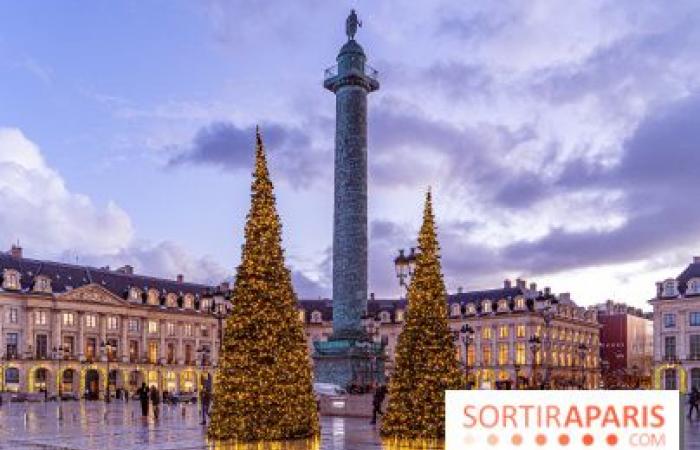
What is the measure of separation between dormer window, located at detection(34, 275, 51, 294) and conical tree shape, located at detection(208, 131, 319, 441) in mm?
69093

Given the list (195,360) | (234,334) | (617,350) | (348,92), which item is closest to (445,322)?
(234,334)

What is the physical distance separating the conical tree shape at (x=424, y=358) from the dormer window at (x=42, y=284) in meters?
70.4

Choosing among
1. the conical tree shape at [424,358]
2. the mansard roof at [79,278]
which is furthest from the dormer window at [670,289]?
the conical tree shape at [424,358]

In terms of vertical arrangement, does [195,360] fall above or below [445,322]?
below

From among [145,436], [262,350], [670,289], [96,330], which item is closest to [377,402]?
[145,436]

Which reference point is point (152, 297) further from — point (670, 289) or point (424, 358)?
point (424, 358)

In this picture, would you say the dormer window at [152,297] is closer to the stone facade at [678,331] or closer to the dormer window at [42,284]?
the dormer window at [42,284]

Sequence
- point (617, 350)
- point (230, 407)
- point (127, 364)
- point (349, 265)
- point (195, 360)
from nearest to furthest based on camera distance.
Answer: point (230, 407), point (349, 265), point (127, 364), point (195, 360), point (617, 350)

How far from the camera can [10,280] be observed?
274 ft

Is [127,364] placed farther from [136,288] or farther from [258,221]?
[258,221]

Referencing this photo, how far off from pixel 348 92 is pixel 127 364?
60.2 metres

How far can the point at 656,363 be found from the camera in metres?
86.1

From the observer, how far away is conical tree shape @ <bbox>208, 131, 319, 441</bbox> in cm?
2205

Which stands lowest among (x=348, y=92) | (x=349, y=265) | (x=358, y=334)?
(x=358, y=334)
